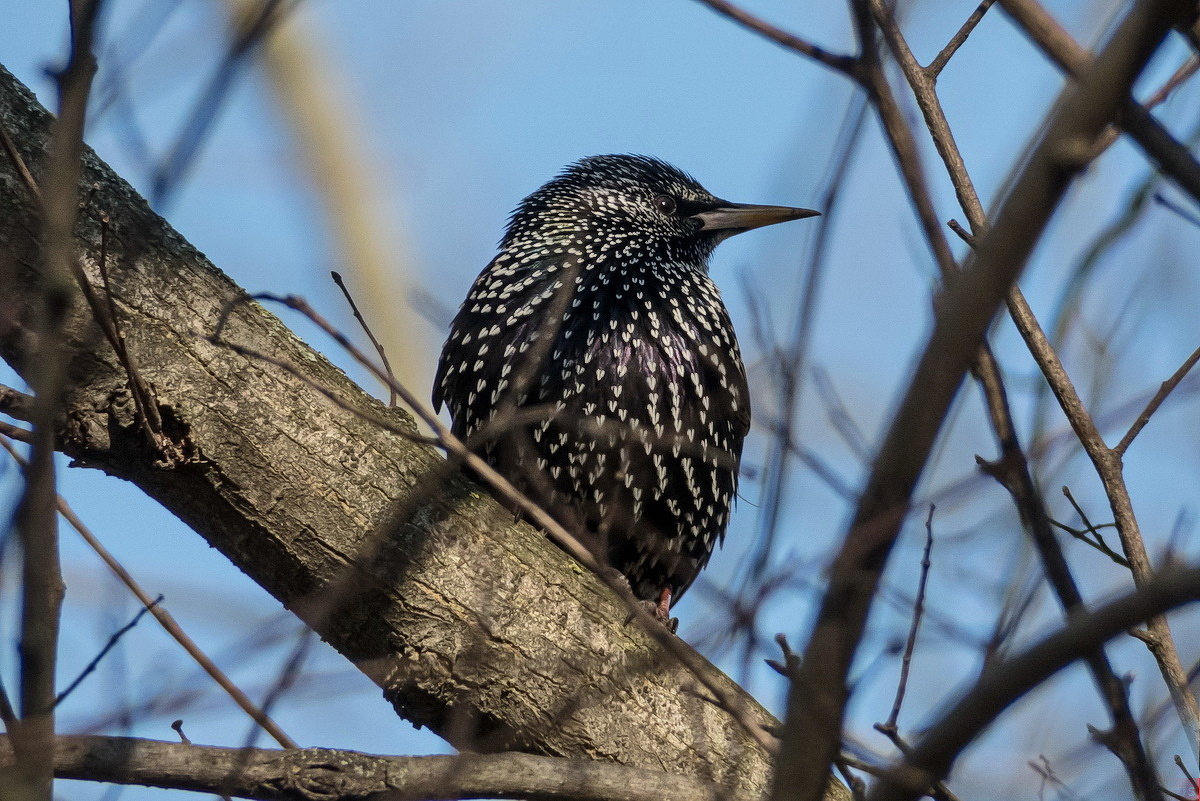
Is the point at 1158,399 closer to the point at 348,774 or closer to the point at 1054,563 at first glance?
the point at 1054,563

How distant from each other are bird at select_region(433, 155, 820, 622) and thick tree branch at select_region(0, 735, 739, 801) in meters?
1.25

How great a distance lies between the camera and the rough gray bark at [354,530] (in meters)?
2.95

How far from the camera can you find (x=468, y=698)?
3.09 meters

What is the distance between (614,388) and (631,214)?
1201mm

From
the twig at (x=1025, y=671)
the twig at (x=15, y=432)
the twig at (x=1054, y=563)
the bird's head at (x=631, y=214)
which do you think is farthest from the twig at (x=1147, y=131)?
the bird's head at (x=631, y=214)

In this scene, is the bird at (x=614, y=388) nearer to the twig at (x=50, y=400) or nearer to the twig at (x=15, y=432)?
the twig at (x=15, y=432)

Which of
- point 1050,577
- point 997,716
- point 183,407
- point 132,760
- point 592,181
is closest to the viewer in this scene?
point 997,716

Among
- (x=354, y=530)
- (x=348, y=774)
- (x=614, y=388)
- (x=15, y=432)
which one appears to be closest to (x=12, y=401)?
(x=15, y=432)

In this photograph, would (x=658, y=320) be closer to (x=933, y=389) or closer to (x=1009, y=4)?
(x=1009, y=4)

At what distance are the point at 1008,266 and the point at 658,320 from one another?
2893 mm

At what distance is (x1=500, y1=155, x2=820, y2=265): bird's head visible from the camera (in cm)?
468

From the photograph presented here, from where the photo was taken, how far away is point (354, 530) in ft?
10.1

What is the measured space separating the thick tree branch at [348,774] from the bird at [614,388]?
125 centimetres

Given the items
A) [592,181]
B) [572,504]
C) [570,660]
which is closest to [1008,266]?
[570,660]
